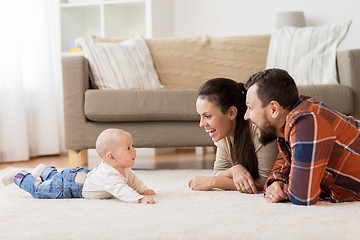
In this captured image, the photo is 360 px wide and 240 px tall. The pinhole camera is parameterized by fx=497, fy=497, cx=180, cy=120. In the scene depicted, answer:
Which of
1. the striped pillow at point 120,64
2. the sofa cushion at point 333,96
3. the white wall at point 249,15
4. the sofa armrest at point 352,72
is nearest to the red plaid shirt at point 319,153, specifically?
the sofa cushion at point 333,96

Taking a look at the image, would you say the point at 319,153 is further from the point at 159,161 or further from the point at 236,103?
the point at 159,161

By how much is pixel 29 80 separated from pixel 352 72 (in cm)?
251

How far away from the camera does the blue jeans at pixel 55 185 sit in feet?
6.28

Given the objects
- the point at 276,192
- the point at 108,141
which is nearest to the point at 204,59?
the point at 108,141

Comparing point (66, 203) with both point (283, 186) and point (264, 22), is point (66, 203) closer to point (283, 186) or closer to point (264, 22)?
point (283, 186)

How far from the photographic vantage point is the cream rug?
130 centimetres

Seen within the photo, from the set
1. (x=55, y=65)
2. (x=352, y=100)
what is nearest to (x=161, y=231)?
(x=352, y=100)

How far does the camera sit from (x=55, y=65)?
4320 millimetres

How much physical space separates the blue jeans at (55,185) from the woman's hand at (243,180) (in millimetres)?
595

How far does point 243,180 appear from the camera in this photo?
194 cm

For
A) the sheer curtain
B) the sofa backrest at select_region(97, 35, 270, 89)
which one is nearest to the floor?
the sheer curtain

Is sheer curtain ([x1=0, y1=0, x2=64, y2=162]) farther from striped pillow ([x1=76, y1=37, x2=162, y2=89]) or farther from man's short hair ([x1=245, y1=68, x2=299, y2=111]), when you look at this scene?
man's short hair ([x1=245, y1=68, x2=299, y2=111])

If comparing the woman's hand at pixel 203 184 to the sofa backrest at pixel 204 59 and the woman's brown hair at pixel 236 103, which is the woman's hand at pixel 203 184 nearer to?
the woman's brown hair at pixel 236 103

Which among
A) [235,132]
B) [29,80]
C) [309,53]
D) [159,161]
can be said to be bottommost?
[159,161]
